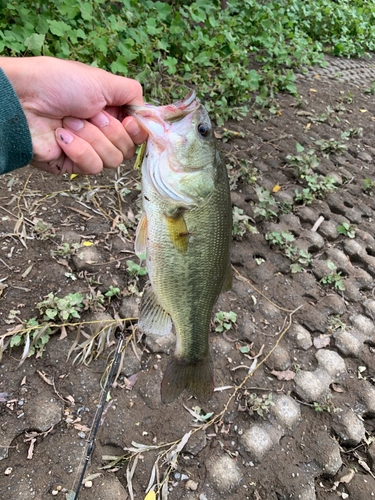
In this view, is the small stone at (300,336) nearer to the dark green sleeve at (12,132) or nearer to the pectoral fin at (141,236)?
the pectoral fin at (141,236)

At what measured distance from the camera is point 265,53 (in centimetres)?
673

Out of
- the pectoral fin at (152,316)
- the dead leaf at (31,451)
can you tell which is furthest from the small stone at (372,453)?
the dead leaf at (31,451)

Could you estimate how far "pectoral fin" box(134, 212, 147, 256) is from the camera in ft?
5.52

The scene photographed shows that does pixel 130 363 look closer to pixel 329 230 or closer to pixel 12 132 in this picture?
pixel 12 132

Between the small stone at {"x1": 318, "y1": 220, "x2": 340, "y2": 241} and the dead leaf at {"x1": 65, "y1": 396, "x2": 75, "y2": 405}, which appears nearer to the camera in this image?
the dead leaf at {"x1": 65, "y1": 396, "x2": 75, "y2": 405}

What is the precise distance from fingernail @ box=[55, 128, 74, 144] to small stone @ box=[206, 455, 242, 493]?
2.12 metres

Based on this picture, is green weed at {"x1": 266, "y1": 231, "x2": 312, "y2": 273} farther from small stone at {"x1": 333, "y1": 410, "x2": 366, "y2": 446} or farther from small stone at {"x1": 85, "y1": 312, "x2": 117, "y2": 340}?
small stone at {"x1": 85, "y1": 312, "x2": 117, "y2": 340}

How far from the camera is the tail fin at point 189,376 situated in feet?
6.31

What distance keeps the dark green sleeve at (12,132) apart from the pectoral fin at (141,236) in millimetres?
617

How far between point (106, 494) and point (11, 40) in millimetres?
3846

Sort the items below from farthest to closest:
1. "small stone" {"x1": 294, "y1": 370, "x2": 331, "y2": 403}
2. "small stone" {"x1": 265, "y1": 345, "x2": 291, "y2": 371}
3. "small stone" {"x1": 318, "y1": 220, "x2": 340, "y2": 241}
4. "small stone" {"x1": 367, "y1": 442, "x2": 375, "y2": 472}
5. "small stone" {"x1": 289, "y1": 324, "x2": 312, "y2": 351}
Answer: "small stone" {"x1": 318, "y1": 220, "x2": 340, "y2": 241} → "small stone" {"x1": 289, "y1": 324, "x2": 312, "y2": 351} → "small stone" {"x1": 265, "y1": 345, "x2": 291, "y2": 371} → "small stone" {"x1": 294, "y1": 370, "x2": 331, "y2": 403} → "small stone" {"x1": 367, "y1": 442, "x2": 375, "y2": 472}

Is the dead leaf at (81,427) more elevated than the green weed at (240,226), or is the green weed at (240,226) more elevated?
the green weed at (240,226)

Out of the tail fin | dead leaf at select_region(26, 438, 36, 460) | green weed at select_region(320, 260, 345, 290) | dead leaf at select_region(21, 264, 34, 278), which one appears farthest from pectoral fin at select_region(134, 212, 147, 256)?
green weed at select_region(320, 260, 345, 290)

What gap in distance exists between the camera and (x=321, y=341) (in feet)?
10.4
